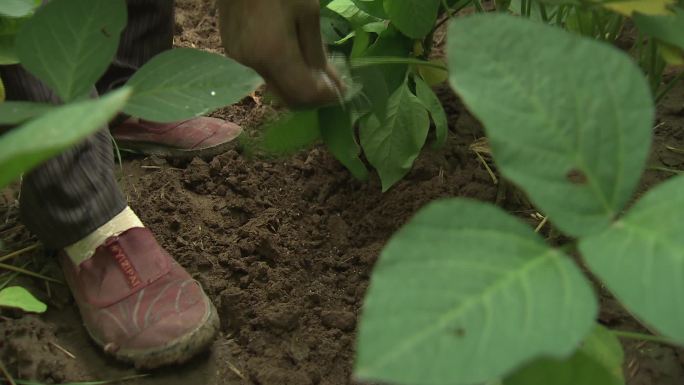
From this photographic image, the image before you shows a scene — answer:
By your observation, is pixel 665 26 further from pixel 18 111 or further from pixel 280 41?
pixel 18 111

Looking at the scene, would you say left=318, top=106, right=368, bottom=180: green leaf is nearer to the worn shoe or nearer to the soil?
the soil

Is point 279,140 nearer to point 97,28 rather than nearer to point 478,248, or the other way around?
point 97,28

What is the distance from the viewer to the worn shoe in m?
1.21

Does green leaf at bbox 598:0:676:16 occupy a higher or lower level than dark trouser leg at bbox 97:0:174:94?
higher

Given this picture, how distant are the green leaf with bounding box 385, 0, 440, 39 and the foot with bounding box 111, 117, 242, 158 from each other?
1.90 ft

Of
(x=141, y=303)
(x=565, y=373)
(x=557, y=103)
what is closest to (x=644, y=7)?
(x=557, y=103)

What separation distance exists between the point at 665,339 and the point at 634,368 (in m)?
0.14

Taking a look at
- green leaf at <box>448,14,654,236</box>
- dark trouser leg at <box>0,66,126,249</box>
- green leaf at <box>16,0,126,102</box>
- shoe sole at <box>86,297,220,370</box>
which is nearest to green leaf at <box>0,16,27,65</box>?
dark trouser leg at <box>0,66,126,249</box>

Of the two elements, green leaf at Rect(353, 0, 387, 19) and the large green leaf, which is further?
green leaf at Rect(353, 0, 387, 19)

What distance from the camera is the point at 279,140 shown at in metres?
1.12

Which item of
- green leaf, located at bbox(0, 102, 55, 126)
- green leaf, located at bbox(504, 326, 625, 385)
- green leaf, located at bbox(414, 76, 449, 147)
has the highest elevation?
green leaf, located at bbox(0, 102, 55, 126)

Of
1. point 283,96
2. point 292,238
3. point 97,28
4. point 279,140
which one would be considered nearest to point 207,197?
point 292,238

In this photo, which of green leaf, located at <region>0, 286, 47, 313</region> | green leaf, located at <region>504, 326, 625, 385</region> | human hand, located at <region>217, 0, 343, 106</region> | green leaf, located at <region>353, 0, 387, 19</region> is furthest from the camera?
green leaf, located at <region>353, 0, 387, 19</region>

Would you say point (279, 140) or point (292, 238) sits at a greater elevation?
point (279, 140)
